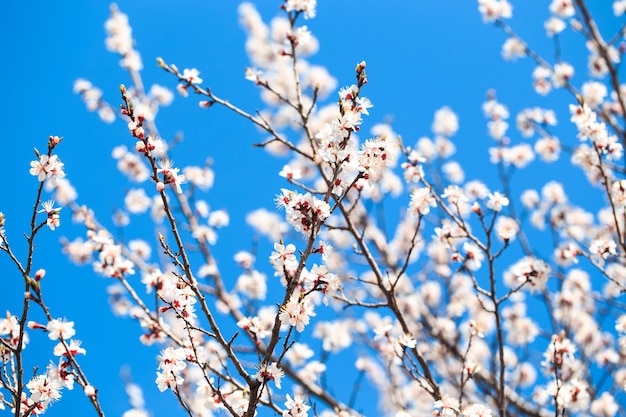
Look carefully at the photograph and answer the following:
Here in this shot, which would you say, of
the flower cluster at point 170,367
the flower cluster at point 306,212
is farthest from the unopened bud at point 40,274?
the flower cluster at point 306,212

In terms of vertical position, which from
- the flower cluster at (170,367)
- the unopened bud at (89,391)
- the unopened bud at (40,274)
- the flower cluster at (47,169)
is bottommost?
the unopened bud at (89,391)

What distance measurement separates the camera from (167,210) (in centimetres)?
229

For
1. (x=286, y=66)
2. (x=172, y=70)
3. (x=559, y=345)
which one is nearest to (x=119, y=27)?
(x=286, y=66)

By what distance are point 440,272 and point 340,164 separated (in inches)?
205

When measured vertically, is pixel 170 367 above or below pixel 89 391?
above

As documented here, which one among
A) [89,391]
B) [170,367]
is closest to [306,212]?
[170,367]

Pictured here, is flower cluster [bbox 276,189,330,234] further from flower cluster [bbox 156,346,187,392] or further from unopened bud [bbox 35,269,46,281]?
unopened bud [bbox 35,269,46,281]

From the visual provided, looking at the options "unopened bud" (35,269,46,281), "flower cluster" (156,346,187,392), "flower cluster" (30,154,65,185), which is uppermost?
"flower cluster" (30,154,65,185)

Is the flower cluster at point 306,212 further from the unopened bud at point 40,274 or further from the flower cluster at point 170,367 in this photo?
the unopened bud at point 40,274

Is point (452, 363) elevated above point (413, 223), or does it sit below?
below

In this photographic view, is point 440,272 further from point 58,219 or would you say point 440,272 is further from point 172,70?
point 58,219

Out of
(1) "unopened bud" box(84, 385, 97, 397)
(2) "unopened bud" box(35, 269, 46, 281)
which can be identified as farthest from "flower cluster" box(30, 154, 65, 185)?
(1) "unopened bud" box(84, 385, 97, 397)

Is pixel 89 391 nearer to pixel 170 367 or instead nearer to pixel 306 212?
pixel 170 367

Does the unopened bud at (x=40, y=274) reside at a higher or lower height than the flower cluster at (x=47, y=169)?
lower
